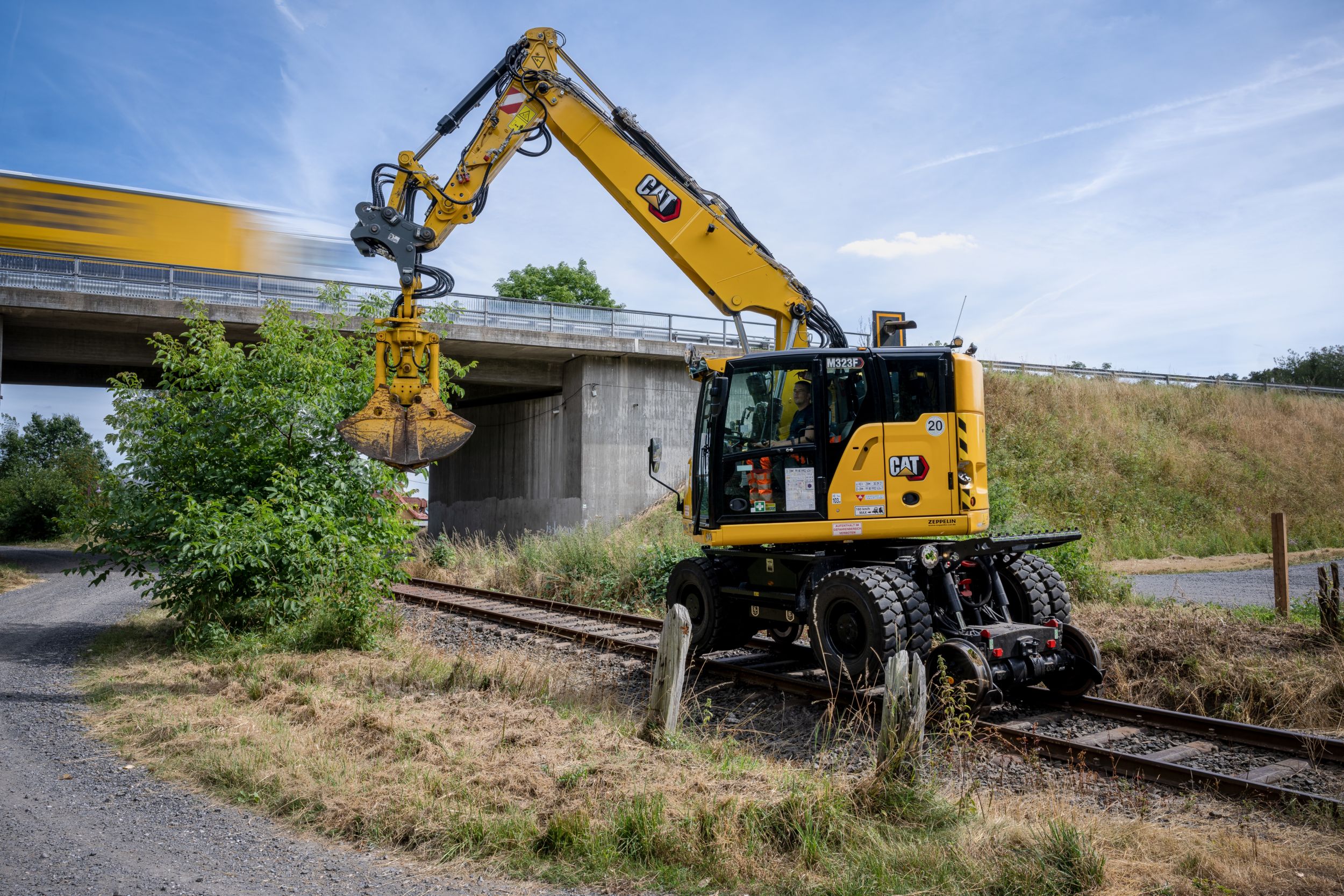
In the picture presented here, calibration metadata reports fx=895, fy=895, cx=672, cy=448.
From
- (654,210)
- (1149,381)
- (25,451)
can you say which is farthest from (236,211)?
(25,451)

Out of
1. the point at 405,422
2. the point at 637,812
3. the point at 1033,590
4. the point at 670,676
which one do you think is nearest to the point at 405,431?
the point at 405,422

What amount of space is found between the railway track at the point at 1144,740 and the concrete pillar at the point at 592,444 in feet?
49.5

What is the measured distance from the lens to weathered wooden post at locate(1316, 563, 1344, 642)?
29.1ft

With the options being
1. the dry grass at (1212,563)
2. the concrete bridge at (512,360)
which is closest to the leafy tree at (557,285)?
the concrete bridge at (512,360)

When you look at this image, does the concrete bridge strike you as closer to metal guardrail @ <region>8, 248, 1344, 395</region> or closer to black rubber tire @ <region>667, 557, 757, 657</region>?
metal guardrail @ <region>8, 248, 1344, 395</region>

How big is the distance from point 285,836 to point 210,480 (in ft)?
21.9

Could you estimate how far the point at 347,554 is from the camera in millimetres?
10211

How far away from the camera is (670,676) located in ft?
20.8

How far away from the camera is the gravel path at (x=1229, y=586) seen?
13.6m

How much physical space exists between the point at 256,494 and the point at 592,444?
15.0 m

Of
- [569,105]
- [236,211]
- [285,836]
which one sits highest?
[236,211]

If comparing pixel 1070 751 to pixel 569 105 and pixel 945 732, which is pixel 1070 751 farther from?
pixel 569 105

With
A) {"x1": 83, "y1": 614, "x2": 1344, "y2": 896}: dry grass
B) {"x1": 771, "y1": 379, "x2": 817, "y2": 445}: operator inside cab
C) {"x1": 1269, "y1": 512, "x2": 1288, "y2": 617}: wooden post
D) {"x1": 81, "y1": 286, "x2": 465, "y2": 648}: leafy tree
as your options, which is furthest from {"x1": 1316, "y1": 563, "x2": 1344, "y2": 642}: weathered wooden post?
{"x1": 81, "y1": 286, "x2": 465, "y2": 648}: leafy tree

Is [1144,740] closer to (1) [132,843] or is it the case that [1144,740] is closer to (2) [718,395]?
(2) [718,395]
